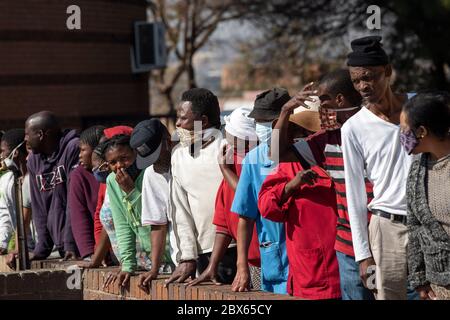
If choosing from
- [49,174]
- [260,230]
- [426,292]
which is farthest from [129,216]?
[426,292]

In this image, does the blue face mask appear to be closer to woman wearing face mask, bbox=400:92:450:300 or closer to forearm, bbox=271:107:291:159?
forearm, bbox=271:107:291:159

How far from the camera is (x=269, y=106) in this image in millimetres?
6344

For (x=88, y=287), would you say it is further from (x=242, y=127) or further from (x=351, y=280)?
(x=351, y=280)

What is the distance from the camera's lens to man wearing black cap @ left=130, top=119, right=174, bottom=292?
6887 mm

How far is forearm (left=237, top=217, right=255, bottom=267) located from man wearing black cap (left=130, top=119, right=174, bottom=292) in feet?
2.90

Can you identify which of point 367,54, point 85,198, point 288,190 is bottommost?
point 85,198

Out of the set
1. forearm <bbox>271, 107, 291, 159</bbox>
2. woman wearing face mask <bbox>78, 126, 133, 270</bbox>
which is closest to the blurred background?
woman wearing face mask <bbox>78, 126, 133, 270</bbox>

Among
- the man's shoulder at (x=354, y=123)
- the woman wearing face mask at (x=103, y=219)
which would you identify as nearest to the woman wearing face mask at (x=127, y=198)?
the woman wearing face mask at (x=103, y=219)

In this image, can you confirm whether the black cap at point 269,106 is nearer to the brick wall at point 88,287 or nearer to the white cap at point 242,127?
the white cap at point 242,127

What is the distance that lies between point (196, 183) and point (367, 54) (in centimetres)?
166

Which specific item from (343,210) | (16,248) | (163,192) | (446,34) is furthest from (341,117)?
(446,34)

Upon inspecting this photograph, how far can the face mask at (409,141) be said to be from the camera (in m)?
5.08

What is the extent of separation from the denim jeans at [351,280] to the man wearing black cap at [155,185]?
1.64 meters
